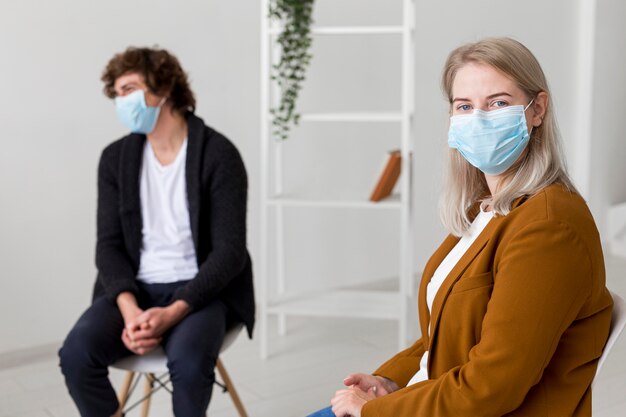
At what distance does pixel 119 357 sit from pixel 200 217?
0.47 meters

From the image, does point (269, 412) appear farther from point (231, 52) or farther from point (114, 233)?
point (231, 52)

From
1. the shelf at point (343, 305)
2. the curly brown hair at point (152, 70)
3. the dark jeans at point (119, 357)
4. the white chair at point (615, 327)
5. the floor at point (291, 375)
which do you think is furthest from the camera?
the shelf at point (343, 305)

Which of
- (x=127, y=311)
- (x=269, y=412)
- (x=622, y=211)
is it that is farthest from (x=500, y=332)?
(x=622, y=211)

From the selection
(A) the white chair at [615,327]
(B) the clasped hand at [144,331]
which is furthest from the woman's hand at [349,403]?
(B) the clasped hand at [144,331]

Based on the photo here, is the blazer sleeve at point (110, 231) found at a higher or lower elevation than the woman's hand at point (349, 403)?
higher

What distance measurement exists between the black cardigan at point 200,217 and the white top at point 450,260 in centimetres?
86

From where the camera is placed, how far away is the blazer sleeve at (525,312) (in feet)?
3.84

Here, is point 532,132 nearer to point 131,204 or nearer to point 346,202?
point 131,204

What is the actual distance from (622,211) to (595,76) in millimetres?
854

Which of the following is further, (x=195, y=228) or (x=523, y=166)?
(x=195, y=228)

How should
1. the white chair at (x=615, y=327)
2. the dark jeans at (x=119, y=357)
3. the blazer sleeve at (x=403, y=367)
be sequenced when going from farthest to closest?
1. the dark jeans at (x=119, y=357)
2. the blazer sleeve at (x=403, y=367)
3. the white chair at (x=615, y=327)

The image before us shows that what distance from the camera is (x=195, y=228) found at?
2.29 meters

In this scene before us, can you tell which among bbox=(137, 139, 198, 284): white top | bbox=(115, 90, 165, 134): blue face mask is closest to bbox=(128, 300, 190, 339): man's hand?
bbox=(137, 139, 198, 284): white top

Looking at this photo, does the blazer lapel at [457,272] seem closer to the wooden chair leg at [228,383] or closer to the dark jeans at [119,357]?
the dark jeans at [119,357]
